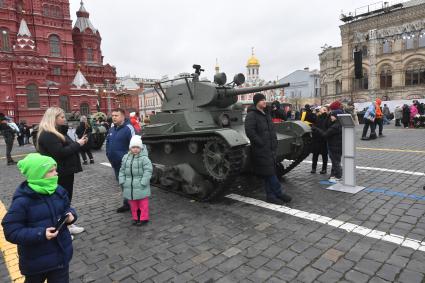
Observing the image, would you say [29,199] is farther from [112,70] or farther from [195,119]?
[112,70]

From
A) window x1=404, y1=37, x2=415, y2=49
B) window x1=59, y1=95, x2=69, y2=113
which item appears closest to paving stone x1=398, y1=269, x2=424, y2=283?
window x1=59, y1=95, x2=69, y2=113

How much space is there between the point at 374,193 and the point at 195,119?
3.96 metres

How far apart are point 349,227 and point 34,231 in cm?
402

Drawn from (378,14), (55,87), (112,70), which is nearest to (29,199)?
(55,87)

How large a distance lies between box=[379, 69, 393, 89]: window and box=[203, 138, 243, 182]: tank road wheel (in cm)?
4518

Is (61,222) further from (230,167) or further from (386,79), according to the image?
(386,79)

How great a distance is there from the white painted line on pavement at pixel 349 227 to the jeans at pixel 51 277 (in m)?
3.59

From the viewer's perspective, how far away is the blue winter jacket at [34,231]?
93.2 inches

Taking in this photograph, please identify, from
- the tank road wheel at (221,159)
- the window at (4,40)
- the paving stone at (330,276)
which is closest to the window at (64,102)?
the window at (4,40)

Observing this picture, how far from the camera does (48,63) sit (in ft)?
141

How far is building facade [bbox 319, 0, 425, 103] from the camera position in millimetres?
39781

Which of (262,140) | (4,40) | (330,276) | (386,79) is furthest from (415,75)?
(4,40)

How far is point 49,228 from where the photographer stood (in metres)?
2.40

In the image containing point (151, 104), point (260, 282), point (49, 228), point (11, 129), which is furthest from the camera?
point (151, 104)
